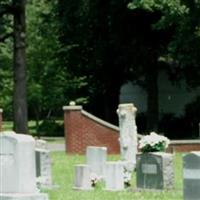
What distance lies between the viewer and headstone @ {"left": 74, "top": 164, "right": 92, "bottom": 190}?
18453mm

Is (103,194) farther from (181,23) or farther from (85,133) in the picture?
(181,23)

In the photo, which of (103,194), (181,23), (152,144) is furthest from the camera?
(181,23)

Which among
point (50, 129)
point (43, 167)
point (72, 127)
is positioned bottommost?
point (43, 167)

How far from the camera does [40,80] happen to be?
42500mm

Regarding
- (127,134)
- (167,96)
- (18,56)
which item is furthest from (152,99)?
(127,134)

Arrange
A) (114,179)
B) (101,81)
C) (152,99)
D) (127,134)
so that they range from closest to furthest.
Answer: (114,179) < (127,134) < (152,99) < (101,81)

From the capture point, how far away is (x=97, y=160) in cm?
2053

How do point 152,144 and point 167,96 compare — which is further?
point 167,96

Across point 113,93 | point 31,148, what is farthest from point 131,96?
point 31,148

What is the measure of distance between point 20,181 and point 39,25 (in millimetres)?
31393

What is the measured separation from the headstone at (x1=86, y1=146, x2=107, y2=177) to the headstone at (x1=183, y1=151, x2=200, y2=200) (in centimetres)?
637

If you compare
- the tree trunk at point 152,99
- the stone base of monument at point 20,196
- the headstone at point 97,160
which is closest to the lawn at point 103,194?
the headstone at point 97,160

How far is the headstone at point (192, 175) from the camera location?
1360cm

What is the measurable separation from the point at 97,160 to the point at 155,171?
2571 mm
